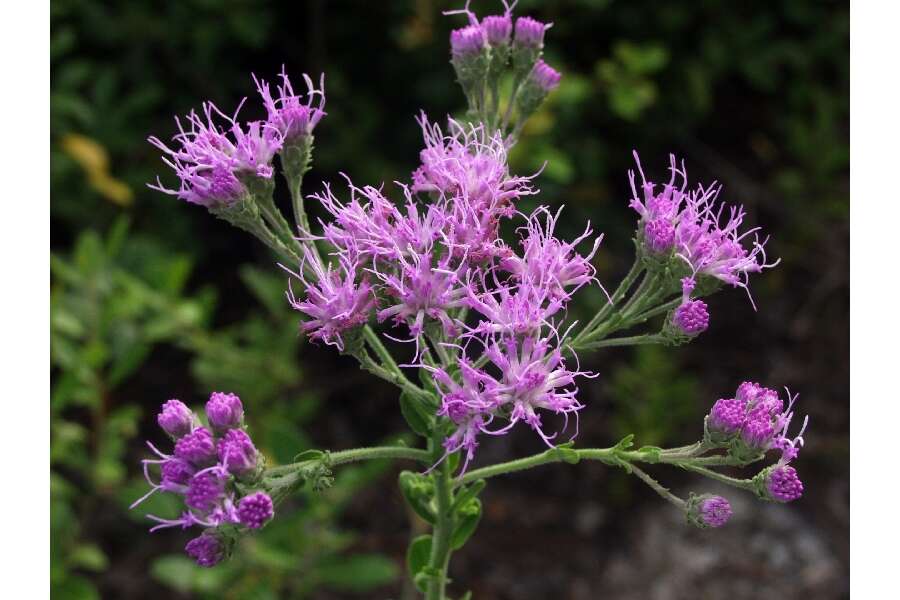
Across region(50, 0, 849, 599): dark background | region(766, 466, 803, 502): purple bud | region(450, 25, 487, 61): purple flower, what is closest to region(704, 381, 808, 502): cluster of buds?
region(766, 466, 803, 502): purple bud

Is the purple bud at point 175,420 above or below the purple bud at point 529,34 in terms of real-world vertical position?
below

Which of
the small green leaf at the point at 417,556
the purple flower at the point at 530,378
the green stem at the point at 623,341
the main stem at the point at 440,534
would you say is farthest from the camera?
the small green leaf at the point at 417,556

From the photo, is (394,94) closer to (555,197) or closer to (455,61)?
(555,197)

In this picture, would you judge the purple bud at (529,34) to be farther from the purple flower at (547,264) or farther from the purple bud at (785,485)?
the purple bud at (785,485)

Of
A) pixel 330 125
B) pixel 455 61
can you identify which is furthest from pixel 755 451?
pixel 330 125

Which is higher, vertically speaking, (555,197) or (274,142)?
(274,142)

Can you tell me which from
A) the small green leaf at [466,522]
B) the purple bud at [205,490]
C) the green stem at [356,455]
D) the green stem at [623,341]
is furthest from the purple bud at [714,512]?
the purple bud at [205,490]

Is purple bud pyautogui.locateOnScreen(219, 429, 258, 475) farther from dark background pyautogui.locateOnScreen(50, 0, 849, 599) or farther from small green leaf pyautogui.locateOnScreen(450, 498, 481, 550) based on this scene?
dark background pyautogui.locateOnScreen(50, 0, 849, 599)
